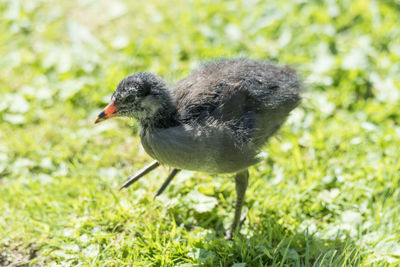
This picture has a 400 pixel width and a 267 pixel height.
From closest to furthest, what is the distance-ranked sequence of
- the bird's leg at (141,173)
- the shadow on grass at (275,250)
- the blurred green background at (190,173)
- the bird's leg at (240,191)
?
the shadow on grass at (275,250) < the blurred green background at (190,173) < the bird's leg at (240,191) < the bird's leg at (141,173)

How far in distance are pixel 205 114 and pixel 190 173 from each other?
2.81ft

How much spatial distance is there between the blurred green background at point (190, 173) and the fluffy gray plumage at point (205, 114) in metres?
0.56

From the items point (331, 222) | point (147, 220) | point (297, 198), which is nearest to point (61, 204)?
point (147, 220)

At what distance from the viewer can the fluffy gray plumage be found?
3061 millimetres

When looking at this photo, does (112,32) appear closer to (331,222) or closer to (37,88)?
(37,88)

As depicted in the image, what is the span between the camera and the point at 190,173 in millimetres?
3846

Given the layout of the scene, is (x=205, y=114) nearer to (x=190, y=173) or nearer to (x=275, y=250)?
(x=190, y=173)

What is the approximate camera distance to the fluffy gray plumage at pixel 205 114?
3061 mm

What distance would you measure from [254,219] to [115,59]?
2.57 metres

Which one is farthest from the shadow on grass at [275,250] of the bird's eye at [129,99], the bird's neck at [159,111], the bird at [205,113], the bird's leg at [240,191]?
the bird's eye at [129,99]

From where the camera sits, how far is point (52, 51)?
5.21 m

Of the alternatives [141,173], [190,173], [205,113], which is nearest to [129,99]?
[205,113]

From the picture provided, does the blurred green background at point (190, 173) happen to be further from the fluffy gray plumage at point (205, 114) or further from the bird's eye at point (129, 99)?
the bird's eye at point (129, 99)

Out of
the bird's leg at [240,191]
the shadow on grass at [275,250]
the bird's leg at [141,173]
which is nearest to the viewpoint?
the shadow on grass at [275,250]
